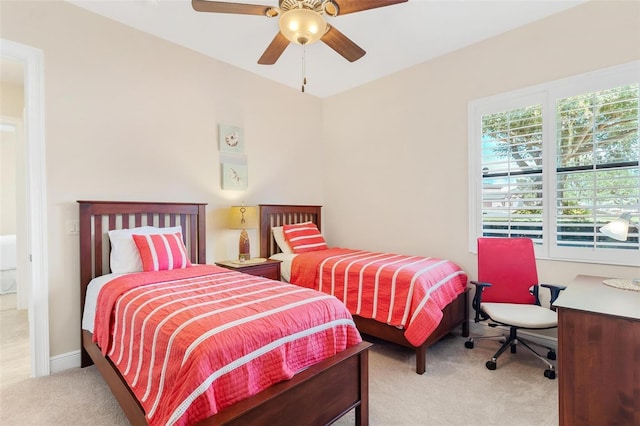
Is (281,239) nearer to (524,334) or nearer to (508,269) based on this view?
(508,269)

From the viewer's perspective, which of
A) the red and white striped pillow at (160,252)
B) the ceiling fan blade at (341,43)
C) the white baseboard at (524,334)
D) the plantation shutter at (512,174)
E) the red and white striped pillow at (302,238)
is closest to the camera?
the ceiling fan blade at (341,43)

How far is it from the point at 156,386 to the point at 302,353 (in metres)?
0.67

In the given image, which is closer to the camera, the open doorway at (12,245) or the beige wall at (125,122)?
the beige wall at (125,122)

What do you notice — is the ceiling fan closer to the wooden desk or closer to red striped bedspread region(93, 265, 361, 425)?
red striped bedspread region(93, 265, 361, 425)

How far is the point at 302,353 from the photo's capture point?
161 centimetres

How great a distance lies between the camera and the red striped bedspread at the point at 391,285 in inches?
99.4

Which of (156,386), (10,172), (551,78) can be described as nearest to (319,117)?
(551,78)

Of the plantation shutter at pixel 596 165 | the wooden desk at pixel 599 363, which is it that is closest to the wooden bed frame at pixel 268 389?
the wooden desk at pixel 599 363

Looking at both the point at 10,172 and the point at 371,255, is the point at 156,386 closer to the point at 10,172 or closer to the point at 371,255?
the point at 371,255

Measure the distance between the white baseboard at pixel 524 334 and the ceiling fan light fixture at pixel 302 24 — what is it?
3.13 meters

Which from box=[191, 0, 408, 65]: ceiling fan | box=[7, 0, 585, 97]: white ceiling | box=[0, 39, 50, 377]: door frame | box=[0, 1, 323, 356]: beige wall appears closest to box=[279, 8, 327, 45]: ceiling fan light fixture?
box=[191, 0, 408, 65]: ceiling fan

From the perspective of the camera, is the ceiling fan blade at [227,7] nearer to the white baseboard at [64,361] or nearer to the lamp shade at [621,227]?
the lamp shade at [621,227]

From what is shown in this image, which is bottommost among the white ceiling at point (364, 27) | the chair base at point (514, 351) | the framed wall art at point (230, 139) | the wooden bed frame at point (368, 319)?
the chair base at point (514, 351)

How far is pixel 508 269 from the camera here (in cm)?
286
